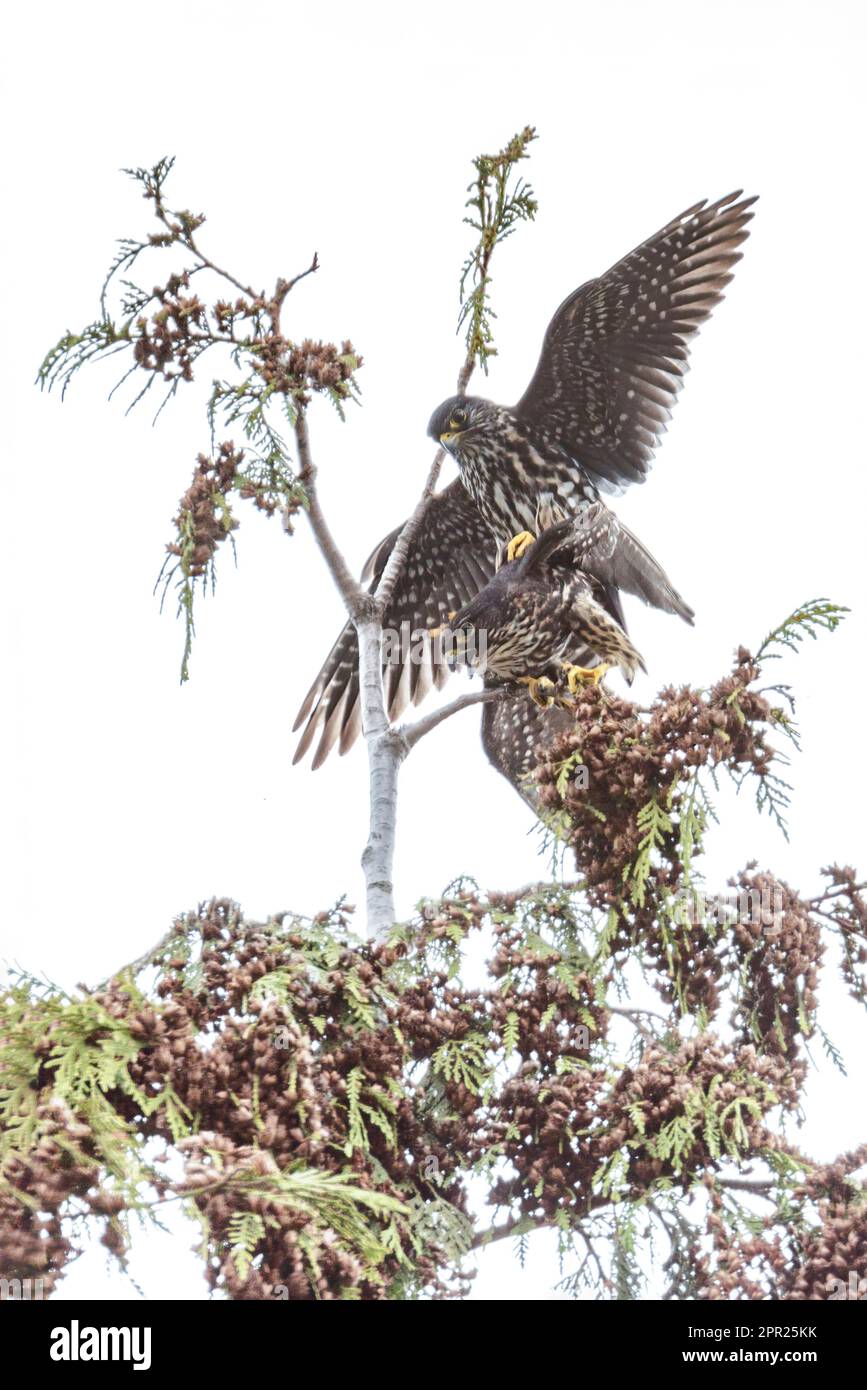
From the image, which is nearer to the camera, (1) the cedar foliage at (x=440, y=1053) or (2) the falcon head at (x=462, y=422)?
(1) the cedar foliage at (x=440, y=1053)

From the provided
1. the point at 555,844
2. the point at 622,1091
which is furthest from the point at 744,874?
the point at 622,1091

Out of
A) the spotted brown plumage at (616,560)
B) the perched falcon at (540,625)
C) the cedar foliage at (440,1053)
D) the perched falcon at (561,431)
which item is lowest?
the cedar foliage at (440,1053)

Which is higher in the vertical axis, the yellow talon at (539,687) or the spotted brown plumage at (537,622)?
the spotted brown plumage at (537,622)

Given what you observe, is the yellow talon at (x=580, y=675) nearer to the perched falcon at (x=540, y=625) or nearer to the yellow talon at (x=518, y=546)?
the perched falcon at (x=540, y=625)

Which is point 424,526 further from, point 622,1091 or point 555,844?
point 622,1091

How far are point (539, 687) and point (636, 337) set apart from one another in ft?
4.15

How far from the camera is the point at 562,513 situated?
434cm

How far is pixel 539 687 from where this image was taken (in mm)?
3584

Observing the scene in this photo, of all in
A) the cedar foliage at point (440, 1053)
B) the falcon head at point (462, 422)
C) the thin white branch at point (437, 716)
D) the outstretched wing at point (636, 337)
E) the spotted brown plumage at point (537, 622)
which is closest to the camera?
the cedar foliage at point (440, 1053)

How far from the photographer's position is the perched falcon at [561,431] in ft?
13.7

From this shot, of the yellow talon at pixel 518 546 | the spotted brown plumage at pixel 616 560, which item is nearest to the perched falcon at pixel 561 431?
the yellow talon at pixel 518 546

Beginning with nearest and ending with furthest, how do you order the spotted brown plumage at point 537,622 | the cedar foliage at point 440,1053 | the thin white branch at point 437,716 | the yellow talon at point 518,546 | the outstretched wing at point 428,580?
the cedar foliage at point 440,1053
the thin white branch at point 437,716
the spotted brown plumage at point 537,622
the yellow talon at point 518,546
the outstretched wing at point 428,580

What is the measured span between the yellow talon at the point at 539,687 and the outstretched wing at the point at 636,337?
3.23 ft
